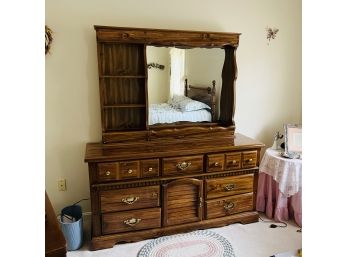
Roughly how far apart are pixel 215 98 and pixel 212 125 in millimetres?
266

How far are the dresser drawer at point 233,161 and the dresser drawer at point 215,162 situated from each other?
48mm

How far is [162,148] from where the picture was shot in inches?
92.7

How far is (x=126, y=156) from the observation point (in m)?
2.18

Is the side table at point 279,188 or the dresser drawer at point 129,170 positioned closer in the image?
the dresser drawer at point 129,170

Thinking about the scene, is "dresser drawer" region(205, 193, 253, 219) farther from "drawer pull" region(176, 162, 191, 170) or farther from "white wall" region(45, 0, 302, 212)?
"white wall" region(45, 0, 302, 212)

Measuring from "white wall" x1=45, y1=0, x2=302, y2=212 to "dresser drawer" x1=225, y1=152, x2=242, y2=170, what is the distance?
583mm

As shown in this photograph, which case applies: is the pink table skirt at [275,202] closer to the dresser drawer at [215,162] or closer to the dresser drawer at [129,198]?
the dresser drawer at [215,162]

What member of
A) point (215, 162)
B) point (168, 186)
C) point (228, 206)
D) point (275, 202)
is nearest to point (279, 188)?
point (275, 202)

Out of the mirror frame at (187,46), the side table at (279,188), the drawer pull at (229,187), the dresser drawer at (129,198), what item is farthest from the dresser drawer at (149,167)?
the side table at (279,188)

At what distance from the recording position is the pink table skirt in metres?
2.61

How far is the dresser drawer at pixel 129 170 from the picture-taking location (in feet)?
7.16

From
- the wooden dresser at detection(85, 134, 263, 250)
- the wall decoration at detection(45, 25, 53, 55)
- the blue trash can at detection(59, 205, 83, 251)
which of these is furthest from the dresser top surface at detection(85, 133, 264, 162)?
the wall decoration at detection(45, 25, 53, 55)

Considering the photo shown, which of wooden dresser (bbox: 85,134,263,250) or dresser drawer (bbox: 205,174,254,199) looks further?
dresser drawer (bbox: 205,174,254,199)
